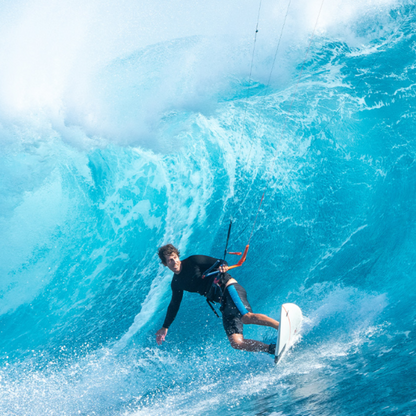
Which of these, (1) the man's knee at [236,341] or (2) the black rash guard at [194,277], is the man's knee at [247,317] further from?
(2) the black rash guard at [194,277]

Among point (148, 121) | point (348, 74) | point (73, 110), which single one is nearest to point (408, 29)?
point (348, 74)

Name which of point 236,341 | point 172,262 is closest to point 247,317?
point 236,341

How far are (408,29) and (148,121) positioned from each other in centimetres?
547

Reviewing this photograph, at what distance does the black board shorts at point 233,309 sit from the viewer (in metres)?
3.61

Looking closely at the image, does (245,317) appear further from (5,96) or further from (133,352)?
(5,96)

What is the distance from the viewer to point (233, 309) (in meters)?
3.64

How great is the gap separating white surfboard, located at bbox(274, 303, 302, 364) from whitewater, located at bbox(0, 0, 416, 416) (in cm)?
33

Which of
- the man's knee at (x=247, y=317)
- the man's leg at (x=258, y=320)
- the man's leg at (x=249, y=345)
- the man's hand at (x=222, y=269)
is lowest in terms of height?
the man's leg at (x=249, y=345)

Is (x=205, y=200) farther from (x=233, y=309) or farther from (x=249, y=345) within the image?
(x=249, y=345)

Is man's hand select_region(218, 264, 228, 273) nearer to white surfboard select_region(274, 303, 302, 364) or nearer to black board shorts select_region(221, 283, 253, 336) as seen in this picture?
black board shorts select_region(221, 283, 253, 336)

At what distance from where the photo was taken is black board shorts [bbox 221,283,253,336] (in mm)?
3605

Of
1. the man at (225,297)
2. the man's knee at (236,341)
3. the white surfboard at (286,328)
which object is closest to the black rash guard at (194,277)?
the man at (225,297)

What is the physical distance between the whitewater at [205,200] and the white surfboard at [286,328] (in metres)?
0.33

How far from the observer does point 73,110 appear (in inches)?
263
